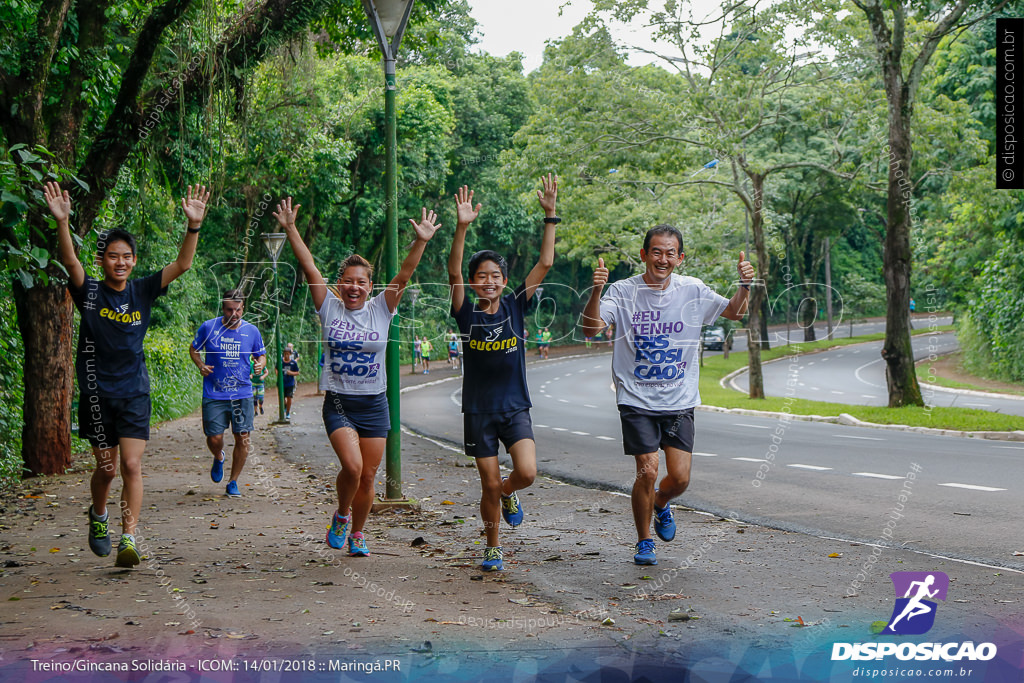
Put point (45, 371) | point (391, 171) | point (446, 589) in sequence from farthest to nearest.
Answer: point (45, 371), point (391, 171), point (446, 589)

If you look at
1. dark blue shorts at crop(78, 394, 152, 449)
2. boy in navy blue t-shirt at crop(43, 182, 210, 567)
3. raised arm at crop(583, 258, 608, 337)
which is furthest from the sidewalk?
raised arm at crop(583, 258, 608, 337)

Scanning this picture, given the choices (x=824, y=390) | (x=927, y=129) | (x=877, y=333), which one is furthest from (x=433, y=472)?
(x=877, y=333)

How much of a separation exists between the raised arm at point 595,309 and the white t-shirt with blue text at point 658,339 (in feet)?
0.29

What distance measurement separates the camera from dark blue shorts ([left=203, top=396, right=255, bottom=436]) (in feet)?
32.6

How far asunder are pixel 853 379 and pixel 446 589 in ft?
109

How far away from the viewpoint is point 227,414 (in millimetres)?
10039

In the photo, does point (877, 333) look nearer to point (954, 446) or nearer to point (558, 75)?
point (558, 75)

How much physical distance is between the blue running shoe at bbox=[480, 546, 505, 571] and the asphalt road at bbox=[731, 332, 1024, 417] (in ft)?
42.1

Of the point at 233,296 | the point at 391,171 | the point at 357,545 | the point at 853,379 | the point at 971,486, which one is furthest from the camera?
the point at 853,379

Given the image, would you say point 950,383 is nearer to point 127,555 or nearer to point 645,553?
point 645,553

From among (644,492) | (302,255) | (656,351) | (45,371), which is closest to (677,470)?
(644,492)

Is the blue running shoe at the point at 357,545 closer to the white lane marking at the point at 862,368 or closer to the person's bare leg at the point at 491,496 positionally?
the person's bare leg at the point at 491,496

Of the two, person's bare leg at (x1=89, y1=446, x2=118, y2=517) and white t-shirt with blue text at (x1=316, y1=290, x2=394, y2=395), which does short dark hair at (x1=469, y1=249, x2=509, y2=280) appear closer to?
white t-shirt with blue text at (x1=316, y1=290, x2=394, y2=395)

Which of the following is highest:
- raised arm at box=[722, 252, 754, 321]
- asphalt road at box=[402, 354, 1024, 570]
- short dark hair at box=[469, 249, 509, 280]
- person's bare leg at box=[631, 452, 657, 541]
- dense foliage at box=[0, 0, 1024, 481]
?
dense foliage at box=[0, 0, 1024, 481]
